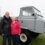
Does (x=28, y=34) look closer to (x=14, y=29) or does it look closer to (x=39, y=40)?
(x=39, y=40)

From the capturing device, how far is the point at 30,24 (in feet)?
39.2

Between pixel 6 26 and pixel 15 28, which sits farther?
pixel 15 28

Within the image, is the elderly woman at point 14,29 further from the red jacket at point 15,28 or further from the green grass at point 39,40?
the green grass at point 39,40

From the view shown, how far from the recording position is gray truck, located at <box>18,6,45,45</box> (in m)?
11.4

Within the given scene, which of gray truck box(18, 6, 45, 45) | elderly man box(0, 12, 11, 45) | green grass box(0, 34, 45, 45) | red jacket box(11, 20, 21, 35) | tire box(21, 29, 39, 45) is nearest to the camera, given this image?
elderly man box(0, 12, 11, 45)

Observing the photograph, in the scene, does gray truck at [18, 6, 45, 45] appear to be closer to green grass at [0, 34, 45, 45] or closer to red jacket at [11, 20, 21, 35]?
green grass at [0, 34, 45, 45]

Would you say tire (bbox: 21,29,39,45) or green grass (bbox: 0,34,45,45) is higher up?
tire (bbox: 21,29,39,45)

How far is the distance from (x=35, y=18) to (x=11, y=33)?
3.15 m

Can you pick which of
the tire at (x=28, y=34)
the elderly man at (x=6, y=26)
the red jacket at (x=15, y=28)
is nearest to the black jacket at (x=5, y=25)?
the elderly man at (x=6, y=26)

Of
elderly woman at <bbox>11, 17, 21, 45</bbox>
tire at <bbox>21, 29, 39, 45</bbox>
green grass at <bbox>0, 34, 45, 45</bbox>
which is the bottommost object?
green grass at <bbox>0, 34, 45, 45</bbox>

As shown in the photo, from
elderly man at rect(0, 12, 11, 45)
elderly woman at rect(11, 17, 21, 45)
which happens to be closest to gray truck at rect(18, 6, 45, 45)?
elderly woman at rect(11, 17, 21, 45)

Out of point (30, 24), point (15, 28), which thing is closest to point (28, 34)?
point (30, 24)

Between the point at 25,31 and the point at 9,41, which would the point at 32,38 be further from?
the point at 9,41

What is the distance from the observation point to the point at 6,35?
9.12 metres
